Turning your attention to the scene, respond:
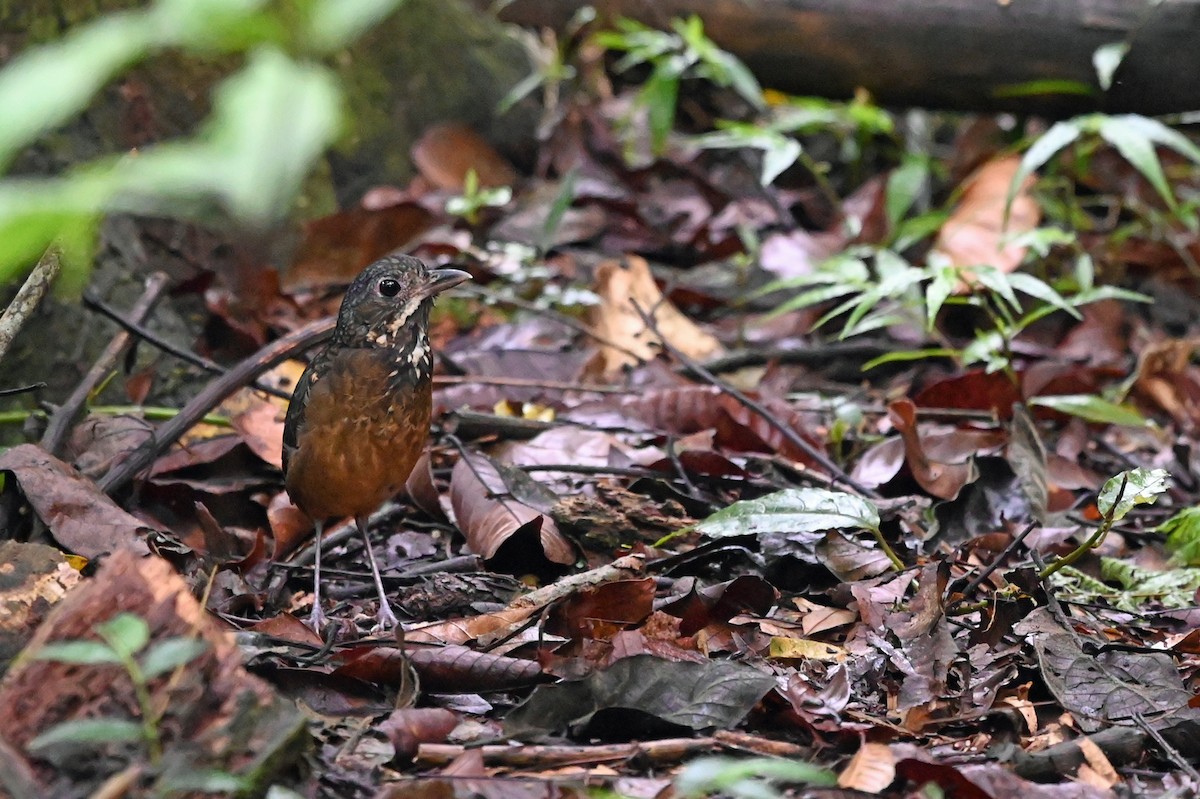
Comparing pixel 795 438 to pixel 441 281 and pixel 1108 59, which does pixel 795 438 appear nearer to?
pixel 441 281

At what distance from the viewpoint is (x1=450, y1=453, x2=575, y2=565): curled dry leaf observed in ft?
13.1

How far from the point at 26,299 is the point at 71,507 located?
2.01 ft

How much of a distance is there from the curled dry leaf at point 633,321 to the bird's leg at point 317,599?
1.85 meters

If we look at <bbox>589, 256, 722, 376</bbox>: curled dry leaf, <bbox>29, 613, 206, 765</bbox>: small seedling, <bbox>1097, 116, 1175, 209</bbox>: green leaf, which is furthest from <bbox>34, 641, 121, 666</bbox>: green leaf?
<bbox>1097, 116, 1175, 209</bbox>: green leaf

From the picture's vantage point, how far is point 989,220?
6434 mm

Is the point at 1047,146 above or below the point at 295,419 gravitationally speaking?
above

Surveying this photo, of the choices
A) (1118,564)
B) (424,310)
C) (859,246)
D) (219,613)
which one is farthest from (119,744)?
(859,246)

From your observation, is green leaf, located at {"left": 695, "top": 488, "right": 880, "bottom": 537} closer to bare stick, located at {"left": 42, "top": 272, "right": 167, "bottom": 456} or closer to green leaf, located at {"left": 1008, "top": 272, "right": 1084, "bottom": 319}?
green leaf, located at {"left": 1008, "top": 272, "right": 1084, "bottom": 319}

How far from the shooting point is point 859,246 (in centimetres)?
661

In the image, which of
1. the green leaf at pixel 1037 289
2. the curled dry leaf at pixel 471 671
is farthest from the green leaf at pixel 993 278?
the curled dry leaf at pixel 471 671

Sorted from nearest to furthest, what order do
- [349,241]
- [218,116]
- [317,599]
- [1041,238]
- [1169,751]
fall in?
[218,116] → [1169,751] → [317,599] → [1041,238] → [349,241]

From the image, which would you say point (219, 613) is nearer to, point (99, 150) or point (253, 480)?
point (253, 480)

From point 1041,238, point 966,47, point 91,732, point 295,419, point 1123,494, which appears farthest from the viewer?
point 966,47

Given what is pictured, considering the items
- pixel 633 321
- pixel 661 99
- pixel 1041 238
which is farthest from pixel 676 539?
pixel 661 99
